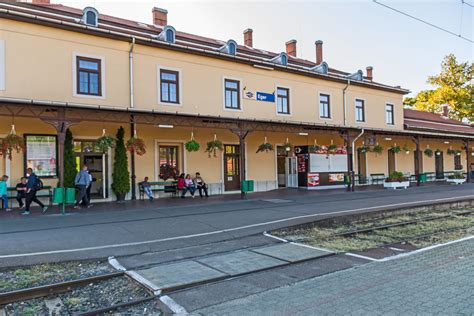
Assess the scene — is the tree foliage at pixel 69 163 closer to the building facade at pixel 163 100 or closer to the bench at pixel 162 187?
the building facade at pixel 163 100

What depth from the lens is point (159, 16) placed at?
2162 centimetres

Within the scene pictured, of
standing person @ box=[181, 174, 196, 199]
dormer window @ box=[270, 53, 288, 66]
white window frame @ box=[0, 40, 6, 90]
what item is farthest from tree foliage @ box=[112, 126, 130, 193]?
dormer window @ box=[270, 53, 288, 66]

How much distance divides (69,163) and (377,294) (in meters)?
12.5

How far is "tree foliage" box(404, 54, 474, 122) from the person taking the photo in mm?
39713

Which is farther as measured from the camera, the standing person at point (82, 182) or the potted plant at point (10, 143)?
the standing person at point (82, 182)

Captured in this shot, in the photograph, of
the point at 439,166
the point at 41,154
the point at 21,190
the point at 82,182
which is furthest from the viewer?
the point at 439,166

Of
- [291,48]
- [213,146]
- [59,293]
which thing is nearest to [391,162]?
[291,48]

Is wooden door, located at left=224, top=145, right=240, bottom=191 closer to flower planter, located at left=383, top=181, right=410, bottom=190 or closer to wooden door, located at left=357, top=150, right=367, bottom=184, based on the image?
flower planter, located at left=383, top=181, right=410, bottom=190

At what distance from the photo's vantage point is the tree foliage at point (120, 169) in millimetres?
15156

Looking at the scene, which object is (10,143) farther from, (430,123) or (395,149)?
(430,123)

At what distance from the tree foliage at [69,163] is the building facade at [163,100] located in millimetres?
711

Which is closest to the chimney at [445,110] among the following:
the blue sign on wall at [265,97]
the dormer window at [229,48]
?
the blue sign on wall at [265,97]

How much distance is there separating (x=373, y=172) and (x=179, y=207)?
17.3 m

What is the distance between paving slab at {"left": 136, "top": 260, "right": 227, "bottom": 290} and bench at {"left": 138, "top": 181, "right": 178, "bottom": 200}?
10430 mm
